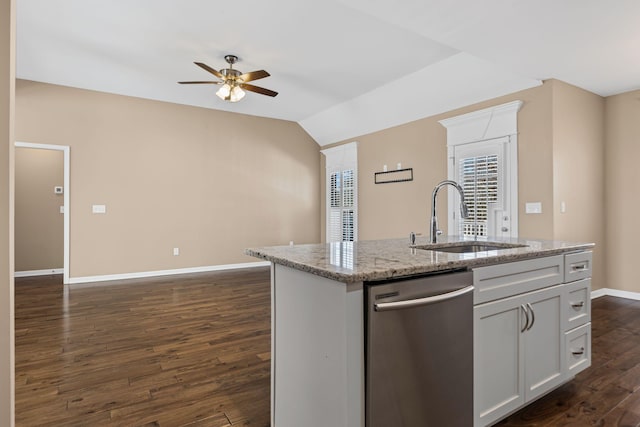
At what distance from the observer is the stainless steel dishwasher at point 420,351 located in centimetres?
118

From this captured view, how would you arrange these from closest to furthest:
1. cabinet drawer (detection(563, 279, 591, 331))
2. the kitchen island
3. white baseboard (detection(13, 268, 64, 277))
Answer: the kitchen island, cabinet drawer (detection(563, 279, 591, 331)), white baseboard (detection(13, 268, 64, 277))

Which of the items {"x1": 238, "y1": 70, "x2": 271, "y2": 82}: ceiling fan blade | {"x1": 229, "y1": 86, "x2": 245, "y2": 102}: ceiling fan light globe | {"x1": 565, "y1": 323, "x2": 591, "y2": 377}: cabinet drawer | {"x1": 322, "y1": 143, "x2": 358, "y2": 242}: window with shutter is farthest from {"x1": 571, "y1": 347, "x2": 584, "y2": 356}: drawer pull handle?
{"x1": 322, "y1": 143, "x2": 358, "y2": 242}: window with shutter

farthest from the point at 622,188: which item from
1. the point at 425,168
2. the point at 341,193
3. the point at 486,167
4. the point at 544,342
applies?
the point at 341,193

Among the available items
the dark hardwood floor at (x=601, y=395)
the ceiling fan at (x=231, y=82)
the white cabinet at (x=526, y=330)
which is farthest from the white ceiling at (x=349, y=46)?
the dark hardwood floor at (x=601, y=395)

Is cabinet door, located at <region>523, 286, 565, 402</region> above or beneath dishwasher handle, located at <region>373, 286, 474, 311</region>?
beneath

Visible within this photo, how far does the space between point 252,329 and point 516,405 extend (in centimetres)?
214

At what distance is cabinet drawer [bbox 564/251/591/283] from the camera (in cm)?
201

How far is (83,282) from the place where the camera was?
513 centimetres

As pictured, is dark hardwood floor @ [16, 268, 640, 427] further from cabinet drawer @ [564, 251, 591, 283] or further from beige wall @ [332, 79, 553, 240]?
beige wall @ [332, 79, 553, 240]

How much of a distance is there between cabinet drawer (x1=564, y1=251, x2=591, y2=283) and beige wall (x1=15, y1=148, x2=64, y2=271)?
722 centimetres

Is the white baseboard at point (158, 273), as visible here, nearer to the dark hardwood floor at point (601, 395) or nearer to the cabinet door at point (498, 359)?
the dark hardwood floor at point (601, 395)

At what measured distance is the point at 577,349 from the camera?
2.07m

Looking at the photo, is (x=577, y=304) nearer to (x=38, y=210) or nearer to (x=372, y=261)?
(x=372, y=261)

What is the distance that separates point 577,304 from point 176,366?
8.55 ft
